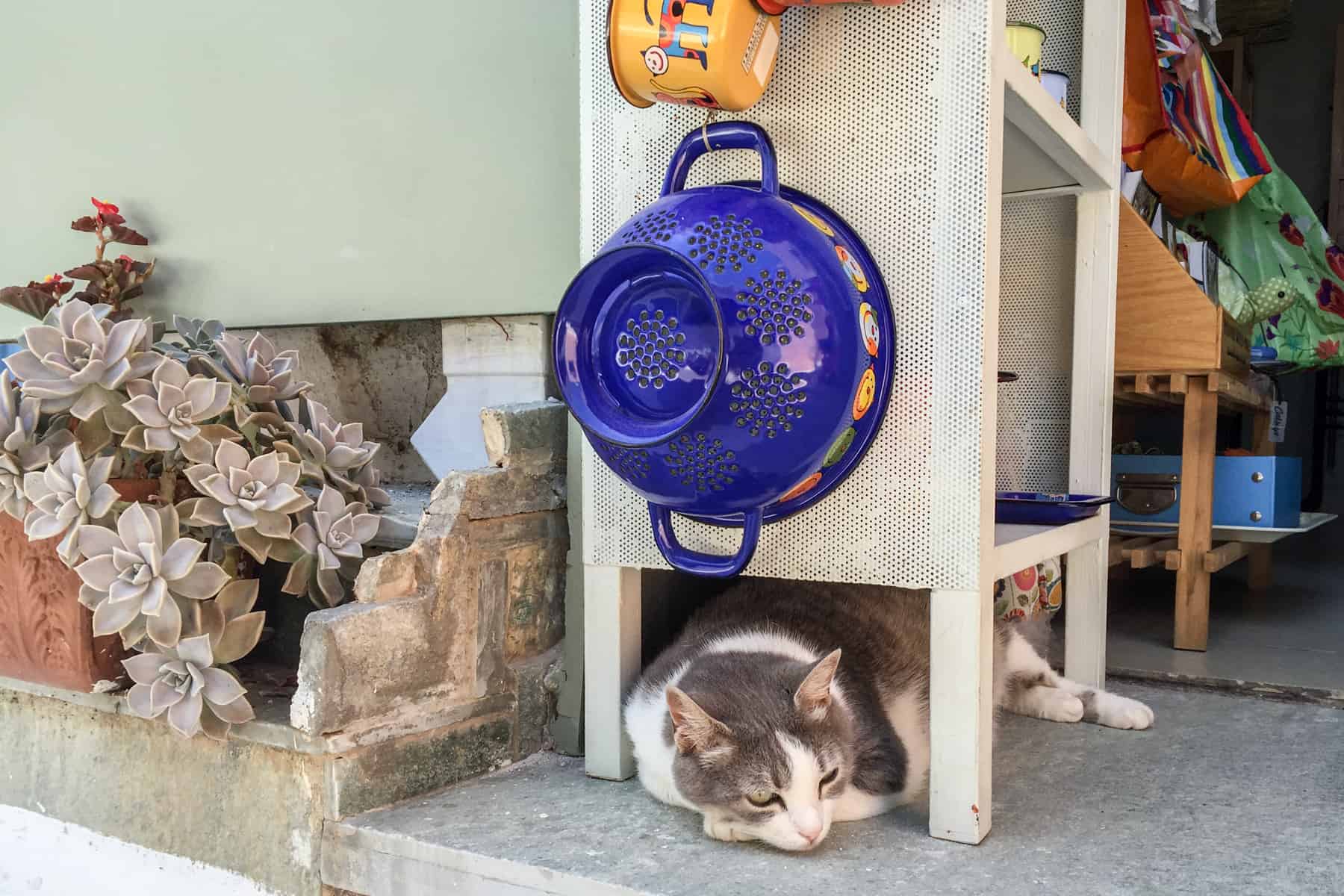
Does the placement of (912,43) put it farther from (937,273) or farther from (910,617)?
(910,617)

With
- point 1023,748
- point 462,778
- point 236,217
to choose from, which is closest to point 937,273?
point 1023,748

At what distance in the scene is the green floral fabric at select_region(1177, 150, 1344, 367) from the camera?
2.74 metres

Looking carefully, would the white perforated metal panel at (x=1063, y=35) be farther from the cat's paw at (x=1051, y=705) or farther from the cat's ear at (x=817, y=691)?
the cat's ear at (x=817, y=691)

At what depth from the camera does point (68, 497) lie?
4.13ft

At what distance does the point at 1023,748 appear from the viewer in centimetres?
155

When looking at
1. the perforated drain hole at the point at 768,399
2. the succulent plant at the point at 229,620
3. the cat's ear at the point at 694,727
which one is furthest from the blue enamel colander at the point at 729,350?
the succulent plant at the point at 229,620

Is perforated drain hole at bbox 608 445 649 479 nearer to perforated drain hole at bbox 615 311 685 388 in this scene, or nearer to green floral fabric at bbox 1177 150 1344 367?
perforated drain hole at bbox 615 311 685 388

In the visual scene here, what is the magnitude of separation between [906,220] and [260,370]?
0.93 metres

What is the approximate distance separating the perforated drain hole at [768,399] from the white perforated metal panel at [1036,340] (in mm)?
980

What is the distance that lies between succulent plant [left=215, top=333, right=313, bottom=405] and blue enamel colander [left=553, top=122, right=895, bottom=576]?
0.51 meters

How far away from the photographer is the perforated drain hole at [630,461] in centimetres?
112

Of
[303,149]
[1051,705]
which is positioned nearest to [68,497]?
[303,149]

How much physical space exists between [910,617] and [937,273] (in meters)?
0.70

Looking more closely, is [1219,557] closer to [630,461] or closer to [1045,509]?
[1045,509]
